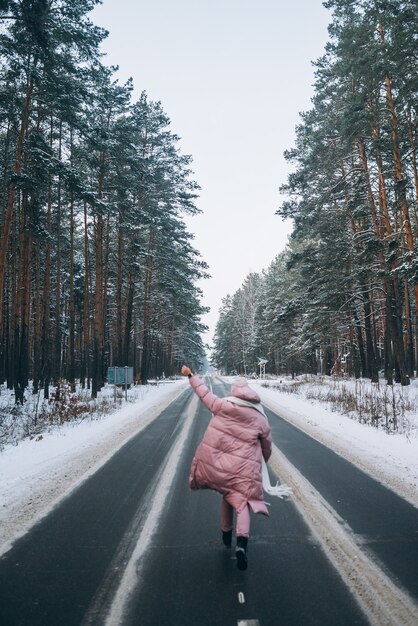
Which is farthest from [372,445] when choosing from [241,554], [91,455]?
[241,554]

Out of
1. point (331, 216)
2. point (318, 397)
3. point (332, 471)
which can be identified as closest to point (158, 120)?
point (331, 216)

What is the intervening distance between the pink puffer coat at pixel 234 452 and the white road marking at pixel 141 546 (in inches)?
32.8

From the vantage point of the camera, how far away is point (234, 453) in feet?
12.5

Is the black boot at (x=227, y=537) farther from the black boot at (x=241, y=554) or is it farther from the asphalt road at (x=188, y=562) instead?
the black boot at (x=241, y=554)

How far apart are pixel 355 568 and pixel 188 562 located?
4.93 ft

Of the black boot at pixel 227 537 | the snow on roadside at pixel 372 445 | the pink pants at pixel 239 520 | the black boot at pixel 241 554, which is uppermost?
the pink pants at pixel 239 520

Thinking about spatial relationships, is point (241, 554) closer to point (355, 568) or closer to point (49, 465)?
point (355, 568)

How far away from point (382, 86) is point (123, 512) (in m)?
19.4

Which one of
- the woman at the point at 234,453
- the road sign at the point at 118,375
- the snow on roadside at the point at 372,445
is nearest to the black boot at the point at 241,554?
the woman at the point at 234,453

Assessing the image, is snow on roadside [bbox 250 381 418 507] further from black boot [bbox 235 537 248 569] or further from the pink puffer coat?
black boot [bbox 235 537 248 569]

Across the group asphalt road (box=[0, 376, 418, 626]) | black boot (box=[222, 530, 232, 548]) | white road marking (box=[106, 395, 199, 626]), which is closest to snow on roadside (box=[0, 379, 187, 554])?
asphalt road (box=[0, 376, 418, 626])

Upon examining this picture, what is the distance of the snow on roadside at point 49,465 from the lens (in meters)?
4.91

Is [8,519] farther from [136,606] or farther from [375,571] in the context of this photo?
[375,571]

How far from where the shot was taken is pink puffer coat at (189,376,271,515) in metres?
3.72
